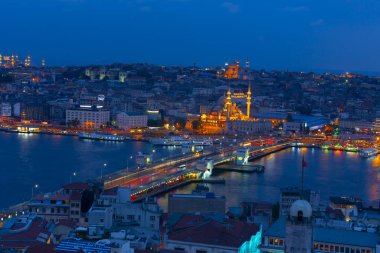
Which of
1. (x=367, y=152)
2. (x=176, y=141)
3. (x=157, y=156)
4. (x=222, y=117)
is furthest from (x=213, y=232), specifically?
(x=222, y=117)

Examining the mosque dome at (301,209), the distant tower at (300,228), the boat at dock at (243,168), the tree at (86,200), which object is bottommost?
the boat at dock at (243,168)

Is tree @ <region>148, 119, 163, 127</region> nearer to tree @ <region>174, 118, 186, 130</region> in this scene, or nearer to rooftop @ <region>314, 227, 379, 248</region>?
tree @ <region>174, 118, 186, 130</region>

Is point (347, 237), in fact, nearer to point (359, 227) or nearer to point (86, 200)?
point (359, 227)

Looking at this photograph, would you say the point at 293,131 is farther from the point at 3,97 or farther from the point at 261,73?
the point at 261,73

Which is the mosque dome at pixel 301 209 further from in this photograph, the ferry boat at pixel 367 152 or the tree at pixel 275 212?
the ferry boat at pixel 367 152

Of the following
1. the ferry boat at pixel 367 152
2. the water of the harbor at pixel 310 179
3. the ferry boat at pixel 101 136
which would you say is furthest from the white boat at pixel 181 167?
the ferry boat at pixel 101 136

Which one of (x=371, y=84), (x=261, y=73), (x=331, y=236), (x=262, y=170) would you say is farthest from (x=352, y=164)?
(x=261, y=73)
